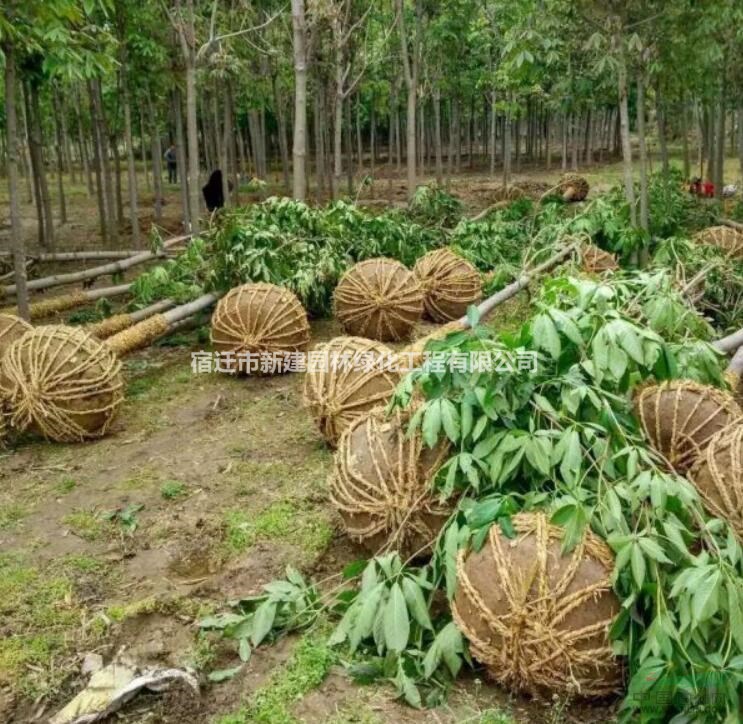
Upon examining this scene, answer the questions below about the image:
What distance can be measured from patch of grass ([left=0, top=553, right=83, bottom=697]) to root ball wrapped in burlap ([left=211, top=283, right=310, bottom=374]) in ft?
10.4

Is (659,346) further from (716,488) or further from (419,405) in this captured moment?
(419,405)

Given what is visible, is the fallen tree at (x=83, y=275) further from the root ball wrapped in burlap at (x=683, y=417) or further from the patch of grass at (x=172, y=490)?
the root ball wrapped in burlap at (x=683, y=417)

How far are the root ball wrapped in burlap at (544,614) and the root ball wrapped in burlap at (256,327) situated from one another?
4.33 meters

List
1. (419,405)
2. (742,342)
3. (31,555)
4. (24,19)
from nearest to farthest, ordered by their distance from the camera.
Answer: (419,405) → (31,555) → (742,342) → (24,19)

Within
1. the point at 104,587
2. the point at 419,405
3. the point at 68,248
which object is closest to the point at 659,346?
the point at 419,405

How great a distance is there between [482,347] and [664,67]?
8.20 metres

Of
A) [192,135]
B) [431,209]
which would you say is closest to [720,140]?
[431,209]

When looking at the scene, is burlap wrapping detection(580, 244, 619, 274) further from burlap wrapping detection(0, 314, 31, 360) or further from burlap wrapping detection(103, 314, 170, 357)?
burlap wrapping detection(0, 314, 31, 360)

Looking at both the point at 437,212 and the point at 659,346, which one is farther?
the point at 437,212

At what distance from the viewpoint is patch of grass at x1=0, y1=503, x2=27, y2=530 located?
15.3 ft

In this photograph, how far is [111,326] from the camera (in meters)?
7.23

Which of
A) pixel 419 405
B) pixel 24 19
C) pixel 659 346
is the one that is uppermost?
pixel 24 19

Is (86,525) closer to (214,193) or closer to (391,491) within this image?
(391,491)

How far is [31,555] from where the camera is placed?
427 cm
